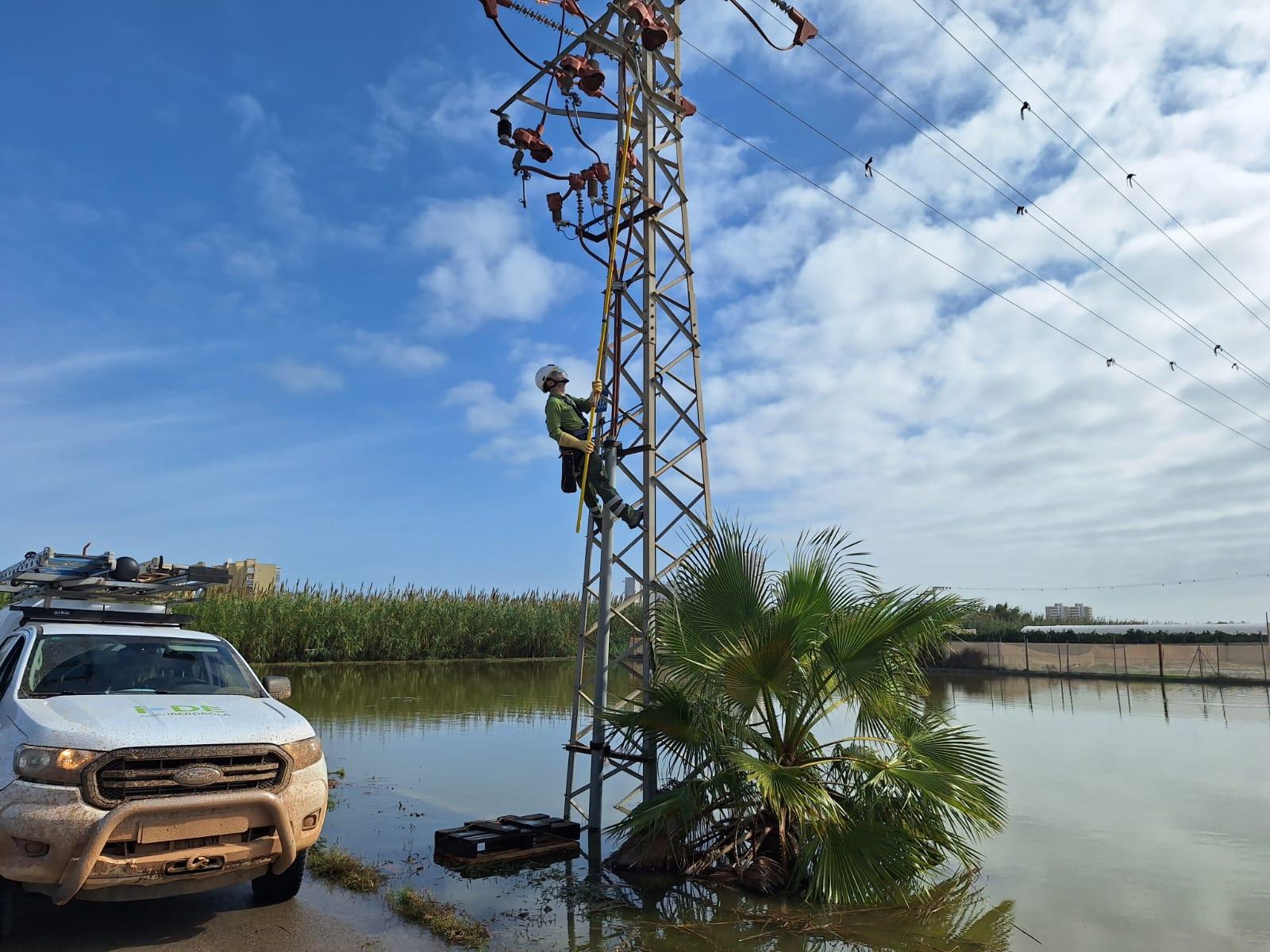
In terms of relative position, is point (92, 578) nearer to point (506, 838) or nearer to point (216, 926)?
point (216, 926)

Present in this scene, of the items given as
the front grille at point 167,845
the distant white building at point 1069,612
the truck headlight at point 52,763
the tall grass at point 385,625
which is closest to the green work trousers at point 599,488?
the front grille at point 167,845

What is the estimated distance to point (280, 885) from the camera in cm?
657

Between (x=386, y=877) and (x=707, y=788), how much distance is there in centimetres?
287

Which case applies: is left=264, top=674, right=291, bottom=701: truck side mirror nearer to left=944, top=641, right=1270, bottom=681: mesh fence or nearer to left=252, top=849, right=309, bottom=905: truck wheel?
left=252, top=849, right=309, bottom=905: truck wheel

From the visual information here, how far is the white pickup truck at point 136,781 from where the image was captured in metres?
5.21

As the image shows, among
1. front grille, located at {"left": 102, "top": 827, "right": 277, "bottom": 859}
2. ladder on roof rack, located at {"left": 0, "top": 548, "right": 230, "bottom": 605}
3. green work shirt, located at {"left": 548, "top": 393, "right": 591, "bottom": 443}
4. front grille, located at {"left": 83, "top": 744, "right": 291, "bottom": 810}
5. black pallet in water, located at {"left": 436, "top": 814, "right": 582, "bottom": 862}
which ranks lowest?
black pallet in water, located at {"left": 436, "top": 814, "right": 582, "bottom": 862}

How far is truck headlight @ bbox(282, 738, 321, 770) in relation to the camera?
6.11m

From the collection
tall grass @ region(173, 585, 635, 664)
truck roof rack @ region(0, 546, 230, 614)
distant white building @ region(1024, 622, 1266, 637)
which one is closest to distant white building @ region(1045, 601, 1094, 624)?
distant white building @ region(1024, 622, 1266, 637)

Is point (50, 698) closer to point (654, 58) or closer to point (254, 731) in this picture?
point (254, 731)

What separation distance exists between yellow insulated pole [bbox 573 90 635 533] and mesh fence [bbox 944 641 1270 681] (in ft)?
69.4

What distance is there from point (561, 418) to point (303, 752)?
4.49 meters

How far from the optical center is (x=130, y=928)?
6031 millimetres

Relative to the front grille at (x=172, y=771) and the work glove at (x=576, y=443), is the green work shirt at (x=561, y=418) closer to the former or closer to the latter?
the work glove at (x=576, y=443)

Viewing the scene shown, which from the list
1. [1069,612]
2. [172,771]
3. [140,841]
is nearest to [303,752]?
[172,771]
